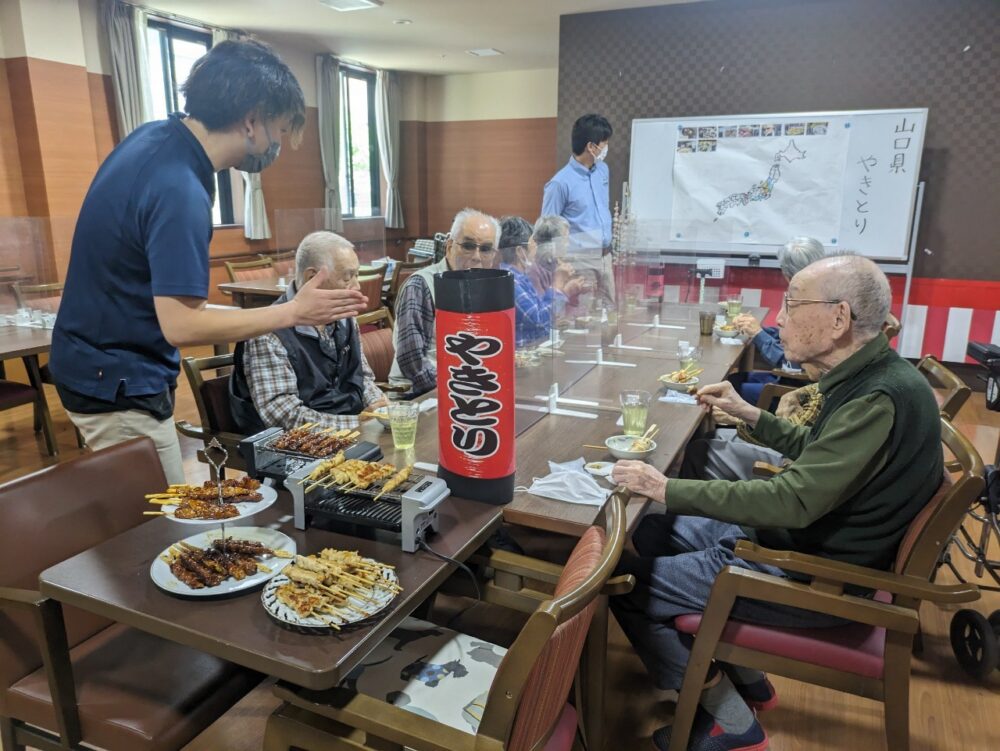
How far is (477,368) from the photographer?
4.17ft

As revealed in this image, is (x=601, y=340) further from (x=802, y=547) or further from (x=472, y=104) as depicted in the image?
(x=472, y=104)

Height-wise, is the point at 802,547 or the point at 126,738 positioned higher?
the point at 802,547

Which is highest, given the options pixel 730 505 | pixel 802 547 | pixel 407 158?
pixel 407 158

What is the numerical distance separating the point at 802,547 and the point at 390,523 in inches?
36.3

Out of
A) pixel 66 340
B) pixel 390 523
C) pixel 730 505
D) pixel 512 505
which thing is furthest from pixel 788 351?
pixel 66 340

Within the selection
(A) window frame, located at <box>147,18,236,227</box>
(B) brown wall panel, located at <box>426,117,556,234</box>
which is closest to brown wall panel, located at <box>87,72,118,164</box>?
(A) window frame, located at <box>147,18,236,227</box>

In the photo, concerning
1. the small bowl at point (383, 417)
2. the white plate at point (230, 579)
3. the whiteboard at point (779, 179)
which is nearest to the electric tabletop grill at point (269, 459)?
the white plate at point (230, 579)

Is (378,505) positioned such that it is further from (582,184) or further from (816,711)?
(582,184)

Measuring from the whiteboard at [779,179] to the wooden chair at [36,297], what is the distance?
12.2ft

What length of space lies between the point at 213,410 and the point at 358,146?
23.9ft

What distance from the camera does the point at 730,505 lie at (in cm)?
145

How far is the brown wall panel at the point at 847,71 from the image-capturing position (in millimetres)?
4684

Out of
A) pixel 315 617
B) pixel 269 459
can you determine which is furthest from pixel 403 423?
pixel 315 617

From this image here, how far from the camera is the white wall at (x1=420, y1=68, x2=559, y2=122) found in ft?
28.8
